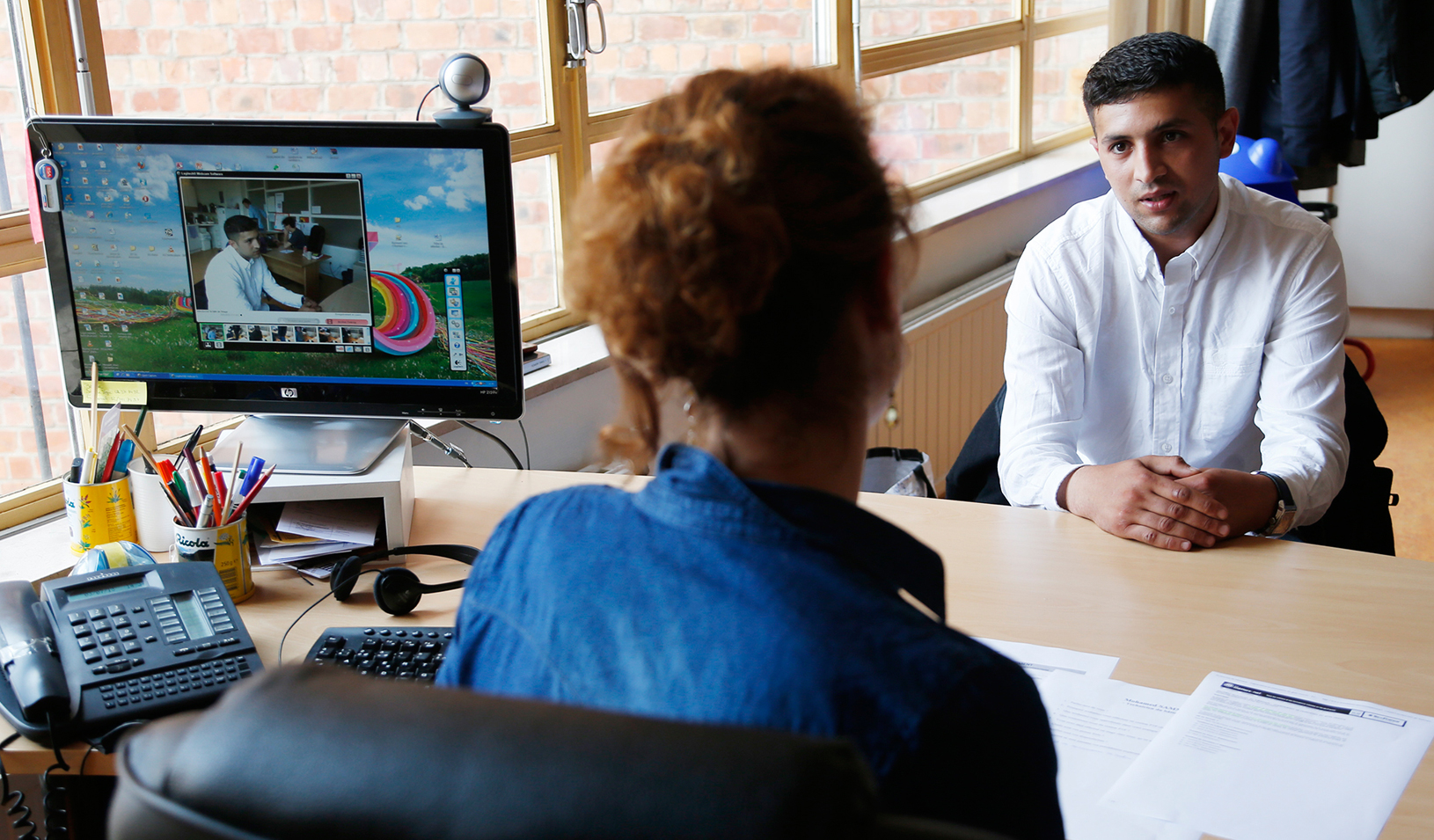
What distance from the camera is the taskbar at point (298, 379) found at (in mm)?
1529

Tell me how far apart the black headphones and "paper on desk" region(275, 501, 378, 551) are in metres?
0.04

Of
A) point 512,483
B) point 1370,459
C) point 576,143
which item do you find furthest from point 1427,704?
point 576,143

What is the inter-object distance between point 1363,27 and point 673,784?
4.05 meters

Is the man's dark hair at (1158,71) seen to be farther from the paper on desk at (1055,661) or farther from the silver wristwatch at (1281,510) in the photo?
the paper on desk at (1055,661)

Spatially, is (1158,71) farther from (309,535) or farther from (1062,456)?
(309,535)

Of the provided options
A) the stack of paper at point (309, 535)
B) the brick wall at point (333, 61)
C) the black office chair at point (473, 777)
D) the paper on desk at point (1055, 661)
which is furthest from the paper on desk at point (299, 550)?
the black office chair at point (473, 777)

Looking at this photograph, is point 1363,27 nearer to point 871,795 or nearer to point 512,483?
point 512,483

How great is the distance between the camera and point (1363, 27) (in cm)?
366

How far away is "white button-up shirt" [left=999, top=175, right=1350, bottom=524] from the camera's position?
1.82 m

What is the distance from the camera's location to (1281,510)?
5.18 feet

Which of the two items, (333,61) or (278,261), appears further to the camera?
(333,61)

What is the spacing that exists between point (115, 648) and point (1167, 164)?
1.62 m

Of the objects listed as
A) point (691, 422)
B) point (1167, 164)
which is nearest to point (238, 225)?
point (691, 422)

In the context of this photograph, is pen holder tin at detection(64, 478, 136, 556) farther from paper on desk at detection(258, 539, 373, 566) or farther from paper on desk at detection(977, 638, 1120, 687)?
paper on desk at detection(977, 638, 1120, 687)
